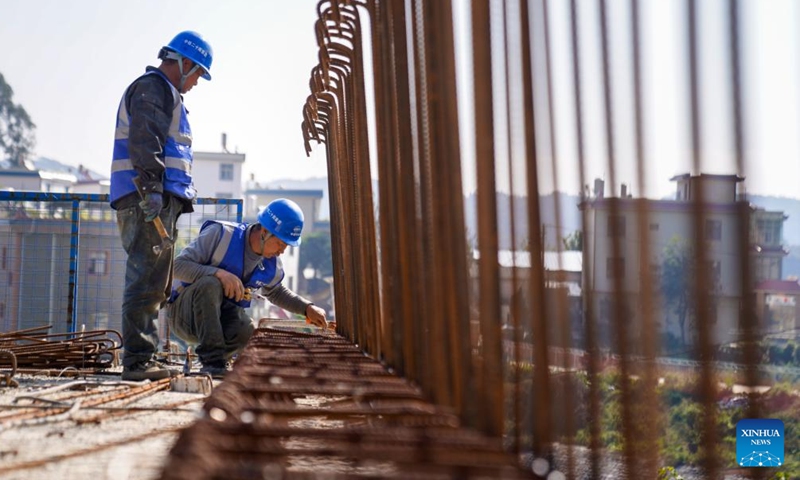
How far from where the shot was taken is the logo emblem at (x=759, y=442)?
1.73 meters

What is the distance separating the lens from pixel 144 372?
582 centimetres

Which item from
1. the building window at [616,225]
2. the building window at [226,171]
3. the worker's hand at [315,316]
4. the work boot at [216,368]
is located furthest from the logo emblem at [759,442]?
the building window at [226,171]

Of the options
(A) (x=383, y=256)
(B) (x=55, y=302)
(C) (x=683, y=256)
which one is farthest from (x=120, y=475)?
(B) (x=55, y=302)

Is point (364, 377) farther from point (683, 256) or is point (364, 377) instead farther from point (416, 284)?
point (683, 256)

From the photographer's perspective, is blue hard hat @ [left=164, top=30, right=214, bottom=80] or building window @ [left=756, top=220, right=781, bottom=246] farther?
blue hard hat @ [left=164, top=30, right=214, bottom=80]

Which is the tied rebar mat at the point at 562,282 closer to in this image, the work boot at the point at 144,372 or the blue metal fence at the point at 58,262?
the work boot at the point at 144,372

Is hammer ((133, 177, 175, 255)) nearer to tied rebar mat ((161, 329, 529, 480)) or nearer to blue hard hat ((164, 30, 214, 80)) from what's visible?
blue hard hat ((164, 30, 214, 80))

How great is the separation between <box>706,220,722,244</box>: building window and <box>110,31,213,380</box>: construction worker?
4.35m

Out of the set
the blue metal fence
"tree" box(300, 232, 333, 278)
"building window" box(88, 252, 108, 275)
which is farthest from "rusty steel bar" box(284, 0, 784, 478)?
"tree" box(300, 232, 333, 278)

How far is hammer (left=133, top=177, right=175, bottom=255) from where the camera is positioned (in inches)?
226

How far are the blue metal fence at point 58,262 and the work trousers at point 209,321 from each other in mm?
4285

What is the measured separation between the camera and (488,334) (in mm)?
2705

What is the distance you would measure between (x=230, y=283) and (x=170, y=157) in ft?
3.07

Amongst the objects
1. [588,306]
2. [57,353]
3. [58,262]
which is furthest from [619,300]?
[58,262]
